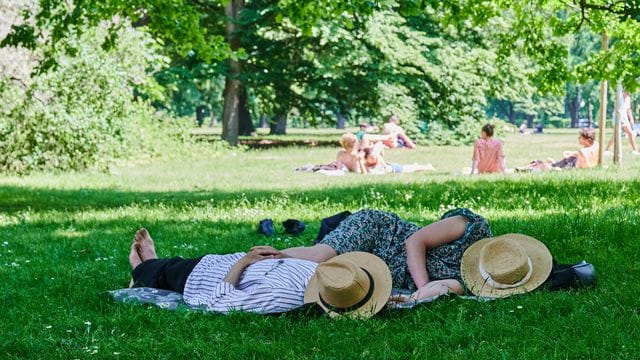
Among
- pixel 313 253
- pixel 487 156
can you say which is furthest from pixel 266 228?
pixel 487 156

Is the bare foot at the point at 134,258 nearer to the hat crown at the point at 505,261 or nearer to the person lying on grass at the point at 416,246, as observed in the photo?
the person lying on grass at the point at 416,246

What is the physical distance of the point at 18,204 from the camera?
12773mm

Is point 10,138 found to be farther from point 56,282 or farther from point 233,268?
point 233,268

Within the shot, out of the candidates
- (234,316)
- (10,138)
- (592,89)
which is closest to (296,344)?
(234,316)

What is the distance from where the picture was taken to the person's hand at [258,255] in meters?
5.96

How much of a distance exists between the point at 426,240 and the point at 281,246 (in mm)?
2426

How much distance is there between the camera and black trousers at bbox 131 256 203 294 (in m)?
6.20

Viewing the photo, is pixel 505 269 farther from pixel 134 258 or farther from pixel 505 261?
pixel 134 258

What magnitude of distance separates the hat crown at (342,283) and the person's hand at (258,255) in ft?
2.72

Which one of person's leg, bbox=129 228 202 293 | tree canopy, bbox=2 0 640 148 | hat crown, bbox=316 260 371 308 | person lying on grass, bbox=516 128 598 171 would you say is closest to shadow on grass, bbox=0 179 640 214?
person's leg, bbox=129 228 202 293

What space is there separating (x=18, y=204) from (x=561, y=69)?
339 inches

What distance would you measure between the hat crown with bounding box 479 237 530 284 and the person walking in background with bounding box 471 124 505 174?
11.2 m

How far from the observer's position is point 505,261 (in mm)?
5734

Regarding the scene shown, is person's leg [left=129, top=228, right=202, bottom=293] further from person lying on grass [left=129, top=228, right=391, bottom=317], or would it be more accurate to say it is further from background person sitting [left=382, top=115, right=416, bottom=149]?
background person sitting [left=382, top=115, right=416, bottom=149]
